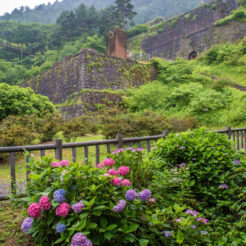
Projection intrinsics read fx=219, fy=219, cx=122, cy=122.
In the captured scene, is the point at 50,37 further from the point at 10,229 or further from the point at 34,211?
the point at 34,211

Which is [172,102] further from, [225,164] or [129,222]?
[129,222]

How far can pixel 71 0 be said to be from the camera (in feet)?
312

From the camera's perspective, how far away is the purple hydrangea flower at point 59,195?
164 centimetres

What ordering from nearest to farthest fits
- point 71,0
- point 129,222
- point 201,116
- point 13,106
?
Answer: point 129,222 < point 13,106 < point 201,116 < point 71,0

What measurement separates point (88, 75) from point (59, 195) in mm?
14599

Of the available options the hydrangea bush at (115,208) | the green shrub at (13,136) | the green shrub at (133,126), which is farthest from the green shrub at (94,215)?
the green shrub at (133,126)

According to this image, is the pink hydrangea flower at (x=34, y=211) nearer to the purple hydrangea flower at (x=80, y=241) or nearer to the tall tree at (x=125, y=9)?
the purple hydrangea flower at (x=80, y=241)

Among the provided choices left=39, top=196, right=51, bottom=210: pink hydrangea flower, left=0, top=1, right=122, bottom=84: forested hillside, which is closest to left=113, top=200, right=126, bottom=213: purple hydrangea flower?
left=39, top=196, right=51, bottom=210: pink hydrangea flower

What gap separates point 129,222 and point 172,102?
13.0 metres

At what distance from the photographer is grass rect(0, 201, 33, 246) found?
2117mm

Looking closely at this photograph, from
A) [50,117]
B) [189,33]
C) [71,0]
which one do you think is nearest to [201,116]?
[50,117]

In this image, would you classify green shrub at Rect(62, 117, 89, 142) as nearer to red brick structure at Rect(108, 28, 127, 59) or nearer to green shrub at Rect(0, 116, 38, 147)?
green shrub at Rect(0, 116, 38, 147)

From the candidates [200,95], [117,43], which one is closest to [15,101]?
[200,95]

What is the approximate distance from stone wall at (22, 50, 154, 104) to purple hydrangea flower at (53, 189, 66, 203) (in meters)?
13.9
